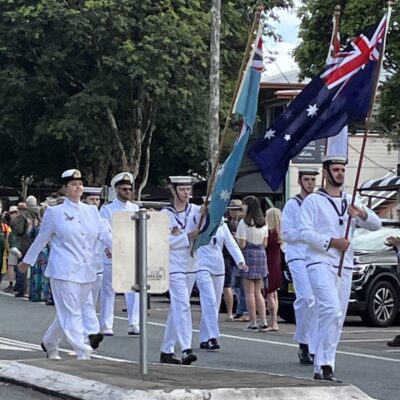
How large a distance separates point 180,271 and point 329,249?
2.35 meters

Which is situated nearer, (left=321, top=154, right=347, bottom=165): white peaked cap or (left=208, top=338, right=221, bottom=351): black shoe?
(left=321, top=154, right=347, bottom=165): white peaked cap

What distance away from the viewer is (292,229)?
512 inches

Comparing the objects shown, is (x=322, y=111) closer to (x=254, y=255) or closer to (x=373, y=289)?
(x=254, y=255)

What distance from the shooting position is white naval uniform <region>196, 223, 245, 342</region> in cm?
1448

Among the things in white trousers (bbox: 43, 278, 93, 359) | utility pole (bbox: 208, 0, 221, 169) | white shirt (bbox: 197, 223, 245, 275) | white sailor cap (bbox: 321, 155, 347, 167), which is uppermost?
utility pole (bbox: 208, 0, 221, 169)

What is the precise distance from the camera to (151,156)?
149 ft

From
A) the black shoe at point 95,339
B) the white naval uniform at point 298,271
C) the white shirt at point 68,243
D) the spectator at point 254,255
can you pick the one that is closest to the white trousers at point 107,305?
the black shoe at point 95,339

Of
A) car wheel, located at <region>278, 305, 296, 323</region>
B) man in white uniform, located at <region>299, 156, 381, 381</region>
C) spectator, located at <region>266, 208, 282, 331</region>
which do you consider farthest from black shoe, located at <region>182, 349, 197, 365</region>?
car wheel, located at <region>278, 305, 296, 323</region>

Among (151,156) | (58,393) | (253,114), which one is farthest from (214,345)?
(151,156)

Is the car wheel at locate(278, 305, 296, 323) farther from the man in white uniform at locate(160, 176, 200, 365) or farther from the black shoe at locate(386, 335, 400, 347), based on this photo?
the man in white uniform at locate(160, 176, 200, 365)

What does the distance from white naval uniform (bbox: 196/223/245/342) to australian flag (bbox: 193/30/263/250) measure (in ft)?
6.81

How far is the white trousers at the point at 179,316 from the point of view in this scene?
42.0 ft

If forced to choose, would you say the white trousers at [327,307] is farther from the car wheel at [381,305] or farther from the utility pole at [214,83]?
the utility pole at [214,83]

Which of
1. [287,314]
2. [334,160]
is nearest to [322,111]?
[334,160]
